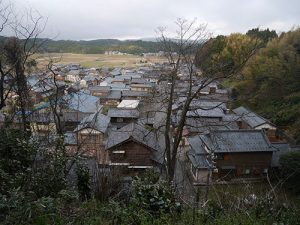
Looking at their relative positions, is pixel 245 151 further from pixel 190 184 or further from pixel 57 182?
pixel 57 182

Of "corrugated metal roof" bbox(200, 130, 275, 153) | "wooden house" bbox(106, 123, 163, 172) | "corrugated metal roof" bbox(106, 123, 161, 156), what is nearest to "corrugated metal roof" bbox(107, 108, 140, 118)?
"corrugated metal roof" bbox(106, 123, 161, 156)

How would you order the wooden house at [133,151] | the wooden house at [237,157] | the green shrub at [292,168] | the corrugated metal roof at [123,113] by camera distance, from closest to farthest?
the green shrub at [292,168], the wooden house at [133,151], the wooden house at [237,157], the corrugated metal roof at [123,113]

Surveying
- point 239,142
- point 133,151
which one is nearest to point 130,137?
point 133,151

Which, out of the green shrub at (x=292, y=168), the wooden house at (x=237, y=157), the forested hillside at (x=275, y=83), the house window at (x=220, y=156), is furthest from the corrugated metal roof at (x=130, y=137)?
the forested hillside at (x=275, y=83)

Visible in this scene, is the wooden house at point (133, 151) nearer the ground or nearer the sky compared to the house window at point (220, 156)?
nearer the sky

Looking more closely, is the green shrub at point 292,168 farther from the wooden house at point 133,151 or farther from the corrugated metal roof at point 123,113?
the corrugated metal roof at point 123,113

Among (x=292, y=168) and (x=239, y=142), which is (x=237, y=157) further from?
(x=292, y=168)

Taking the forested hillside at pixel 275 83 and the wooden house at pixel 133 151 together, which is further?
the forested hillside at pixel 275 83

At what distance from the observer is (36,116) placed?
11750 millimetres

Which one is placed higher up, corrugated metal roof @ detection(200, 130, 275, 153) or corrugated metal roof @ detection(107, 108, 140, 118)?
corrugated metal roof @ detection(200, 130, 275, 153)

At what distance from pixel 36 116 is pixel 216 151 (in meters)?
8.86

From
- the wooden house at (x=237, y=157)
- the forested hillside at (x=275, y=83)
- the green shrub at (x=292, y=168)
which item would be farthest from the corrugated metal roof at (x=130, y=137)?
the forested hillside at (x=275, y=83)

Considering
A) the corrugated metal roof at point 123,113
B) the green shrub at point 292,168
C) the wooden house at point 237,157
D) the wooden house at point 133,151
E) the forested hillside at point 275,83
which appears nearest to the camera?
the green shrub at point 292,168

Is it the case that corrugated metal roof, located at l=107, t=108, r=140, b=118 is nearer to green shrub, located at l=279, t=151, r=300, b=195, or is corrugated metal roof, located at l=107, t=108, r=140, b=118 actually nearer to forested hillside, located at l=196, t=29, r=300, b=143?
forested hillside, located at l=196, t=29, r=300, b=143
